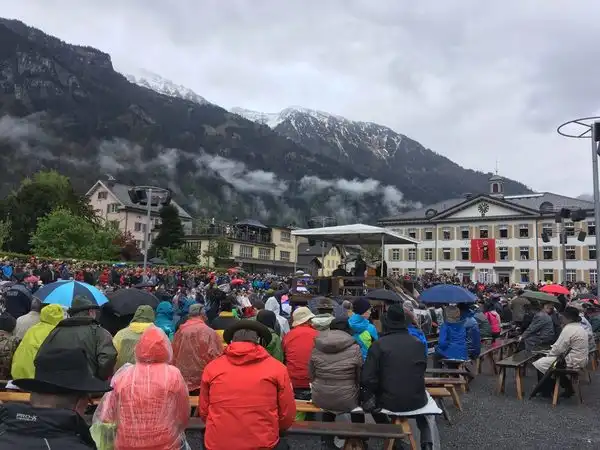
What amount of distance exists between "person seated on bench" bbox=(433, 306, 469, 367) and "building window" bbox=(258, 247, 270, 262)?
68029mm

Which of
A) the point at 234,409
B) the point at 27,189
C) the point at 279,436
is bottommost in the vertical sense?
the point at 279,436

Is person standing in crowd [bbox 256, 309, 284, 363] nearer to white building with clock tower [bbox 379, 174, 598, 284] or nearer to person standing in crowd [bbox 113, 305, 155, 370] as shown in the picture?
person standing in crowd [bbox 113, 305, 155, 370]

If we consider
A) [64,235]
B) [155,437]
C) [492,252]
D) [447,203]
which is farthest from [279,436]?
[447,203]

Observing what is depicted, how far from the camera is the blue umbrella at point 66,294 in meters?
7.64

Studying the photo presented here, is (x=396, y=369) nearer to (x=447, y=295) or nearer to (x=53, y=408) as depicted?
(x=53, y=408)

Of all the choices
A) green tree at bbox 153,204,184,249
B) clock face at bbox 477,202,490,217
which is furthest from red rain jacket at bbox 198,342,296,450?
clock face at bbox 477,202,490,217

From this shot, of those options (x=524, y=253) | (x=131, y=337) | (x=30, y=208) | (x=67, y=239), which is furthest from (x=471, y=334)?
(x=524, y=253)

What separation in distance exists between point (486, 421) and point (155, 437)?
17.4ft

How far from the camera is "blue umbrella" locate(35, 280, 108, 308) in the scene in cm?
764

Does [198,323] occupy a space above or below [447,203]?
below

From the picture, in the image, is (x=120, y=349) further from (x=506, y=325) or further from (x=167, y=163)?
(x=167, y=163)

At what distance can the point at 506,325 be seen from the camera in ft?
51.8

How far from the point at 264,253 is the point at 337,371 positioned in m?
72.9

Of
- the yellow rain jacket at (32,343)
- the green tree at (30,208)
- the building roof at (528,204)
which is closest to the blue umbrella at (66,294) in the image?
the yellow rain jacket at (32,343)
